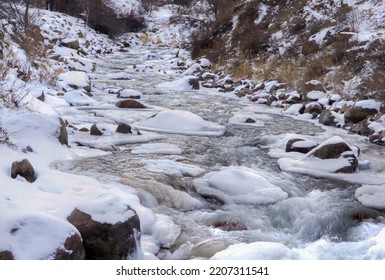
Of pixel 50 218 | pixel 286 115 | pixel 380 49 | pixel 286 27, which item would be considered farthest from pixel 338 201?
pixel 286 27

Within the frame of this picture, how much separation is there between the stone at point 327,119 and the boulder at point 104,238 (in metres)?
6.69

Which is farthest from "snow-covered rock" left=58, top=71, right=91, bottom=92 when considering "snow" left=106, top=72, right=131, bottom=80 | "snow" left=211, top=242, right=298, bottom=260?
"snow" left=211, top=242, right=298, bottom=260

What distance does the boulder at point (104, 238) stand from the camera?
3.24 meters

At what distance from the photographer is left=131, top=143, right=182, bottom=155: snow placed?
6366mm

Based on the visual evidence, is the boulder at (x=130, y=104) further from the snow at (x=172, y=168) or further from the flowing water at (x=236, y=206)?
the snow at (x=172, y=168)

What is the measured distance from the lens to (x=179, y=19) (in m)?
30.0

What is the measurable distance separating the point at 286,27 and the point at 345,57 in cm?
515

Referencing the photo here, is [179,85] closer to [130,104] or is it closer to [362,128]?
[130,104]

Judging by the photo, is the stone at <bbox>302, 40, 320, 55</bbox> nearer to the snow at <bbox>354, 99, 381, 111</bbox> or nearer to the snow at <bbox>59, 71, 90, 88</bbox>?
the snow at <bbox>354, 99, 381, 111</bbox>

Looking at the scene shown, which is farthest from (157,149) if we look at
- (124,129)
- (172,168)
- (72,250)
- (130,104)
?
(130,104)

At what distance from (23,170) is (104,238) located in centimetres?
127

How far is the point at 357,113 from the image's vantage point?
29.1 ft

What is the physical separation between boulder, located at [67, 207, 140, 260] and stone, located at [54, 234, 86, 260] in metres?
0.17
